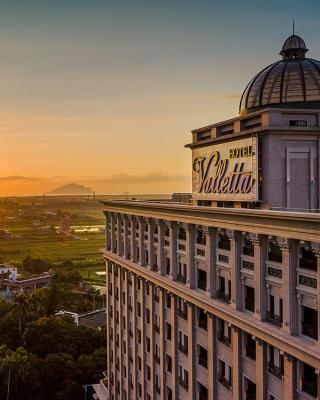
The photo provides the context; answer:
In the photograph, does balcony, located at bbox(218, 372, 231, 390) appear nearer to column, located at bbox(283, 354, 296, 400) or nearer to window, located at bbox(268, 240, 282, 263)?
column, located at bbox(283, 354, 296, 400)

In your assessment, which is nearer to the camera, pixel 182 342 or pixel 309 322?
pixel 309 322

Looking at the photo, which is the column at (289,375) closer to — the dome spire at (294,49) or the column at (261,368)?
the column at (261,368)

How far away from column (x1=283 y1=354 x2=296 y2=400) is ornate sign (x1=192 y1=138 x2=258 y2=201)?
10.6 meters

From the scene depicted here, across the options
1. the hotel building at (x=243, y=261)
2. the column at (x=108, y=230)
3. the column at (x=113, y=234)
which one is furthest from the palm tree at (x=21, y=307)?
the hotel building at (x=243, y=261)

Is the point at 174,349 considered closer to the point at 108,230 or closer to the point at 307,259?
the point at 307,259

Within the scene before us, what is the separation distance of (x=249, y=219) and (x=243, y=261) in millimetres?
3032

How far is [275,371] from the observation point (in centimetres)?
2523

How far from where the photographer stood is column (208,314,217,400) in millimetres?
31438

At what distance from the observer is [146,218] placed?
4394cm

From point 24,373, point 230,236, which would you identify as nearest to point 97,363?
point 24,373

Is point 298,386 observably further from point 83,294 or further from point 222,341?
point 83,294

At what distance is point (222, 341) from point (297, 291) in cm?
920

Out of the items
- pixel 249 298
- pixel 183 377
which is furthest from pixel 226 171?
pixel 183 377

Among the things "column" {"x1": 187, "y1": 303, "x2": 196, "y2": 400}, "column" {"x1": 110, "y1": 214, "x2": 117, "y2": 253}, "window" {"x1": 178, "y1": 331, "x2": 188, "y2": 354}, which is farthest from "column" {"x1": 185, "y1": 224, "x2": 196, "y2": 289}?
"column" {"x1": 110, "y1": 214, "x2": 117, "y2": 253}
